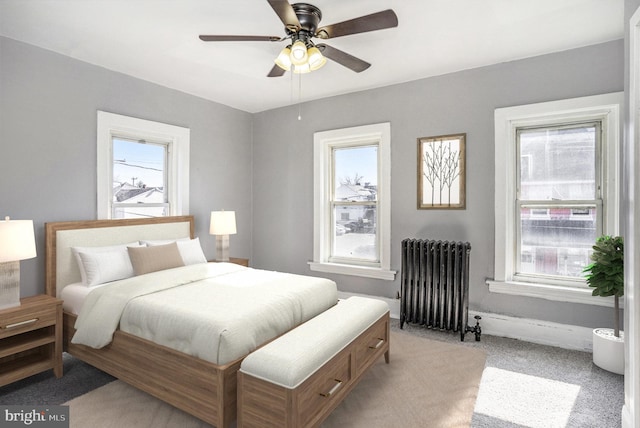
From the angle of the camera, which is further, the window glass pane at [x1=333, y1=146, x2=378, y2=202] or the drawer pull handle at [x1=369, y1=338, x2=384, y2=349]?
the window glass pane at [x1=333, y1=146, x2=378, y2=202]

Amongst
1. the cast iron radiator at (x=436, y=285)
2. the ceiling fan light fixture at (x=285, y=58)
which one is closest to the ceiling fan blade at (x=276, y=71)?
the ceiling fan light fixture at (x=285, y=58)

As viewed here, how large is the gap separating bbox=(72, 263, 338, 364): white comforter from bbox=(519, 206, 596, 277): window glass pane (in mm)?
2009

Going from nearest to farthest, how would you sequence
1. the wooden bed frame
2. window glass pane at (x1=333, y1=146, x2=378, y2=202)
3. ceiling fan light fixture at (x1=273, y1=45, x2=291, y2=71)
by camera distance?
the wooden bed frame
ceiling fan light fixture at (x1=273, y1=45, x2=291, y2=71)
window glass pane at (x1=333, y1=146, x2=378, y2=202)

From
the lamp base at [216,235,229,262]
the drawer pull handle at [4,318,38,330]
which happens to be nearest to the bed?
the drawer pull handle at [4,318,38,330]

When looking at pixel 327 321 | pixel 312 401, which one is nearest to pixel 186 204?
pixel 327 321

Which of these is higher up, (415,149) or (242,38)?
(242,38)

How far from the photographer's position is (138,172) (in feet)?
12.4

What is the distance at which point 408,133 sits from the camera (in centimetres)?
377

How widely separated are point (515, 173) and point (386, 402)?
8.09 feet

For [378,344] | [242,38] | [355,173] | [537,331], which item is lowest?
[537,331]

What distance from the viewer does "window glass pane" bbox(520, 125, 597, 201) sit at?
3.03 meters

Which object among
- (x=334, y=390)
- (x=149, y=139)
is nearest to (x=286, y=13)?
(x=334, y=390)

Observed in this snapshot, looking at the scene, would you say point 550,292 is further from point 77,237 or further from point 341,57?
point 77,237

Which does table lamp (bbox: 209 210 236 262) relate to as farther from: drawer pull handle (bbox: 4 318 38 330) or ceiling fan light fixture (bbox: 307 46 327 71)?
ceiling fan light fixture (bbox: 307 46 327 71)
